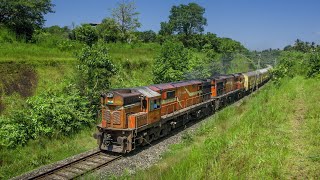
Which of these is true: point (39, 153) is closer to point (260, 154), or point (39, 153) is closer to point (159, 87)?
point (159, 87)

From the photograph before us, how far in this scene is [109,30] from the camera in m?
45.4

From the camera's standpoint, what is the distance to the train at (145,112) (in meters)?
15.5

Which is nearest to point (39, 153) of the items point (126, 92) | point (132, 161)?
point (132, 161)

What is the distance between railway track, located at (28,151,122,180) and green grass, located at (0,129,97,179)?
121 cm

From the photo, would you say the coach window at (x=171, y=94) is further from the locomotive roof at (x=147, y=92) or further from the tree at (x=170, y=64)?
the tree at (x=170, y=64)

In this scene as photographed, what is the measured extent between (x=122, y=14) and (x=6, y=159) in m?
41.1

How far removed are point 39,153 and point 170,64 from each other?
728 inches

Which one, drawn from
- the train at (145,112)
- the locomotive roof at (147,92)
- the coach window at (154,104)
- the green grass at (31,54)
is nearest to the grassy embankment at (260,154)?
the train at (145,112)

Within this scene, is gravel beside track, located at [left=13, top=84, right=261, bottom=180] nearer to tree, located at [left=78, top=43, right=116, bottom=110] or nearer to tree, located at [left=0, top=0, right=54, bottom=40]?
tree, located at [left=78, top=43, right=116, bottom=110]

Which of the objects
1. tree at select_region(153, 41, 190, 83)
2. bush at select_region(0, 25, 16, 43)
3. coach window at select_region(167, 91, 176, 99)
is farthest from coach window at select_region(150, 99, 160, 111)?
bush at select_region(0, 25, 16, 43)

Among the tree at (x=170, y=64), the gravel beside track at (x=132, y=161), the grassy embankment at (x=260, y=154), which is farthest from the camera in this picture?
the tree at (x=170, y=64)

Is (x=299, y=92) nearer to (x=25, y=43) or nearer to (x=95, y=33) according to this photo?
(x=25, y=43)

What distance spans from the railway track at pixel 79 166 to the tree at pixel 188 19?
63661 millimetres

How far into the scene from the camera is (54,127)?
17641 mm
